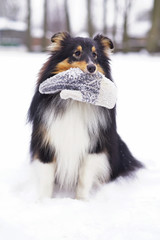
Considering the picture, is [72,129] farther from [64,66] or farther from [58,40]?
[58,40]

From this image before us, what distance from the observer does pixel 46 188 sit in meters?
3.05

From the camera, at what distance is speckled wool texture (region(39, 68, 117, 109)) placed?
106 inches

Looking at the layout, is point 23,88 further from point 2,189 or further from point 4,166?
point 2,189

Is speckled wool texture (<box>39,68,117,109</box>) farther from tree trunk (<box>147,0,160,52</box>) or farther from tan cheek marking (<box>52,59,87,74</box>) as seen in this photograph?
tree trunk (<box>147,0,160,52</box>)

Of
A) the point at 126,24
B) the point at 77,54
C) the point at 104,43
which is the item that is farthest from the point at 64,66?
the point at 126,24

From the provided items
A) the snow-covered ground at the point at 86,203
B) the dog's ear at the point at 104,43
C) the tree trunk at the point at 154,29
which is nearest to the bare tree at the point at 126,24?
the tree trunk at the point at 154,29

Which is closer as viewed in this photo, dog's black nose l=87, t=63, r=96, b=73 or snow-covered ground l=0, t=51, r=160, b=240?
snow-covered ground l=0, t=51, r=160, b=240

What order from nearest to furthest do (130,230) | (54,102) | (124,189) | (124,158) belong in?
(130,230) → (54,102) → (124,189) → (124,158)

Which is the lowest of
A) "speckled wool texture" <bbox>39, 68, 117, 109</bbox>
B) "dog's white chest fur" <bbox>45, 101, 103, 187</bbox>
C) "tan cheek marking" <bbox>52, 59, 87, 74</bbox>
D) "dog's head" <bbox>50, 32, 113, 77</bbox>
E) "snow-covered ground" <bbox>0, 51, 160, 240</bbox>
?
"snow-covered ground" <bbox>0, 51, 160, 240</bbox>

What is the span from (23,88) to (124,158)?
228 inches

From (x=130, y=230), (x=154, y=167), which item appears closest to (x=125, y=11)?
(x=154, y=167)

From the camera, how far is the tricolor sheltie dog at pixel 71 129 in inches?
112

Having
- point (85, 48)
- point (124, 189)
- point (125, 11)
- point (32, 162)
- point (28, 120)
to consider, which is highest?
point (125, 11)

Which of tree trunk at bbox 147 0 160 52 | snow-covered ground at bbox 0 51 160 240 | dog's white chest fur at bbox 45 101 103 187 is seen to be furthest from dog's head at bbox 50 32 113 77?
tree trunk at bbox 147 0 160 52
